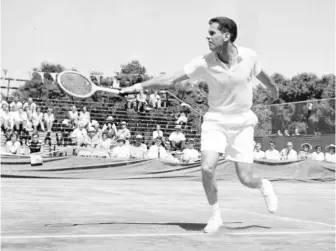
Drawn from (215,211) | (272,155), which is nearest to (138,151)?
(272,155)

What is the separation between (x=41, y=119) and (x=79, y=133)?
2.16 m

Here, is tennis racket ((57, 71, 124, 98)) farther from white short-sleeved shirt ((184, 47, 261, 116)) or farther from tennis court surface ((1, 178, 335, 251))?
white short-sleeved shirt ((184, 47, 261, 116))

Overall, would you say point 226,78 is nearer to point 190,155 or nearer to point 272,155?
point 190,155

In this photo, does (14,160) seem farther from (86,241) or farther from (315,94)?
(315,94)

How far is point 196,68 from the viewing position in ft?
21.3

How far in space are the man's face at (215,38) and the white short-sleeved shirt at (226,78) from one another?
157mm

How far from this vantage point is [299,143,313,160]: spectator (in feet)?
81.0

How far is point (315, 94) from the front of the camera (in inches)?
2972

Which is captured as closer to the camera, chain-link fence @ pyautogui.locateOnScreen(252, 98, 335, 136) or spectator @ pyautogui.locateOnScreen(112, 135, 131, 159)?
spectator @ pyautogui.locateOnScreen(112, 135, 131, 159)

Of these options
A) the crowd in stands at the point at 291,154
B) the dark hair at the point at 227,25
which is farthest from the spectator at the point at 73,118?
the dark hair at the point at 227,25

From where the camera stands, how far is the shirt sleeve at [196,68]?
647 centimetres

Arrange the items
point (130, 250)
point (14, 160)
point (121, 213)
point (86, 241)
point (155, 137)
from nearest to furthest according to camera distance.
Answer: point (130, 250)
point (86, 241)
point (121, 213)
point (14, 160)
point (155, 137)

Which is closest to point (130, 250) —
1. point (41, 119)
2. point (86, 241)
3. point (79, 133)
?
point (86, 241)

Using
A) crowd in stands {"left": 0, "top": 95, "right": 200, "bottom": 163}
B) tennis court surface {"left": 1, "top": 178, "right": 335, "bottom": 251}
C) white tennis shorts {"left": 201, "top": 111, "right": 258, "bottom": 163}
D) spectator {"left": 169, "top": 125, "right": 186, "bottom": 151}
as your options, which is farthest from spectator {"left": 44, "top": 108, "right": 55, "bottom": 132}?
white tennis shorts {"left": 201, "top": 111, "right": 258, "bottom": 163}
